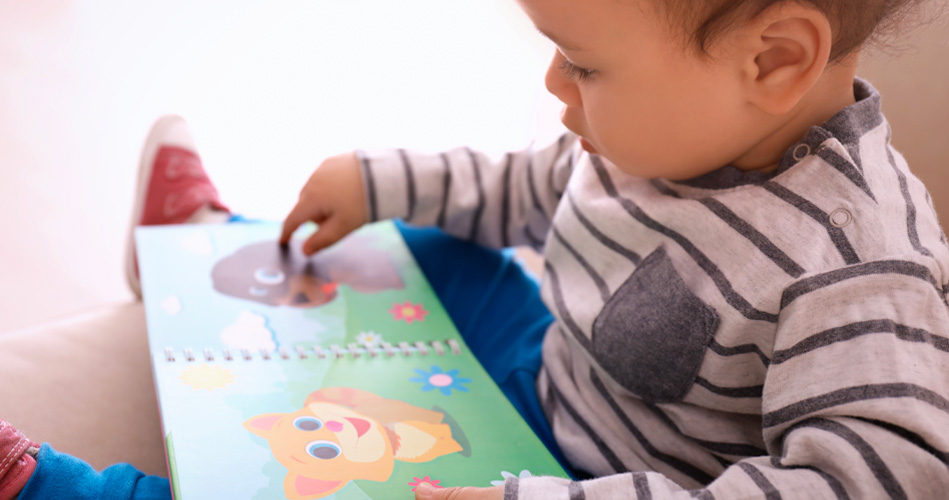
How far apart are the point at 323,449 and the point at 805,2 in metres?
0.40

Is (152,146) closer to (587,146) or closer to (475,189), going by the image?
(475,189)

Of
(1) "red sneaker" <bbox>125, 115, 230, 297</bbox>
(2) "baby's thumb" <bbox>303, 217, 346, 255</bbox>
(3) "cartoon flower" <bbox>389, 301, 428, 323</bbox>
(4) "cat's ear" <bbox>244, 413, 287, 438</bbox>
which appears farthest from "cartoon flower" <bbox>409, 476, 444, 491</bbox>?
(1) "red sneaker" <bbox>125, 115, 230, 297</bbox>

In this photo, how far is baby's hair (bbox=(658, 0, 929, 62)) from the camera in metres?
0.46

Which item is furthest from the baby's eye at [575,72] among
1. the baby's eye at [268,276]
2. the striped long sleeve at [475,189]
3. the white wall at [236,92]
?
the white wall at [236,92]

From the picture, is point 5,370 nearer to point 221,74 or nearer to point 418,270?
point 418,270

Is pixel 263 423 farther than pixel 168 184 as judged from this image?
No

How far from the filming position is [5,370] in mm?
606

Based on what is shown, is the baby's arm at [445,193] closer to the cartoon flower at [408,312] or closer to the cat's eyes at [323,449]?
the cartoon flower at [408,312]

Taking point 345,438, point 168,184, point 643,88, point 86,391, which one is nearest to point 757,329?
point 643,88

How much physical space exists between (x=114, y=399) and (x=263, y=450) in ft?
0.63

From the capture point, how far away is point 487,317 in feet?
2.49

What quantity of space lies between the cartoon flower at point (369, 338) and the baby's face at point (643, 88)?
243 millimetres

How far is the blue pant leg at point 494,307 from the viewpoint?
0.68 m

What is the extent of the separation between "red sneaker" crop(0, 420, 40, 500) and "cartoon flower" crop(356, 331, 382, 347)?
25cm
